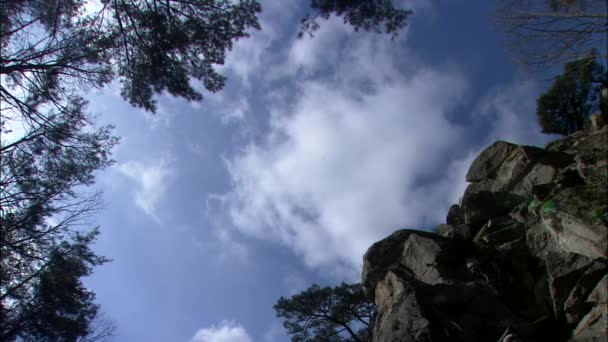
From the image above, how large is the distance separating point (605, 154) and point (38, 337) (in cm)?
1131

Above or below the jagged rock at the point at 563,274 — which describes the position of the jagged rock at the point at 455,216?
above

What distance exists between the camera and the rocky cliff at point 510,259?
591cm

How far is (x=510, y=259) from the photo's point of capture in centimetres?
811

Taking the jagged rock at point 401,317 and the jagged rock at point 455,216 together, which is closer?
the jagged rock at point 401,317

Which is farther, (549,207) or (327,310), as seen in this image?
(327,310)

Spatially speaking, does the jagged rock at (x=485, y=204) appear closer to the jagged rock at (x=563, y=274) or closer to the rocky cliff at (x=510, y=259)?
the rocky cliff at (x=510, y=259)

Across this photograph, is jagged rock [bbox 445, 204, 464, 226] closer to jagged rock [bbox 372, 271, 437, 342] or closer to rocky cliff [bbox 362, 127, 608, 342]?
rocky cliff [bbox 362, 127, 608, 342]

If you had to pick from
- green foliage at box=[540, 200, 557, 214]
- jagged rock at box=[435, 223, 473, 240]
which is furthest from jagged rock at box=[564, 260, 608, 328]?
jagged rock at box=[435, 223, 473, 240]

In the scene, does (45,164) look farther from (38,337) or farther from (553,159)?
(553,159)

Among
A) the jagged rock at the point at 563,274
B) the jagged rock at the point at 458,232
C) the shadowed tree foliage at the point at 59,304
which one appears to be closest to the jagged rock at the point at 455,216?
the jagged rock at the point at 458,232

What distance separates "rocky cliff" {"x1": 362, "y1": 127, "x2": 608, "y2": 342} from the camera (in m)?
5.91

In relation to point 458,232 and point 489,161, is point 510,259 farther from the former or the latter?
point 489,161

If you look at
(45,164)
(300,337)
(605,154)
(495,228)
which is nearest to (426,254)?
(495,228)

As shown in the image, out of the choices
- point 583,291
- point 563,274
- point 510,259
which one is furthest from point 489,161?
point 583,291
